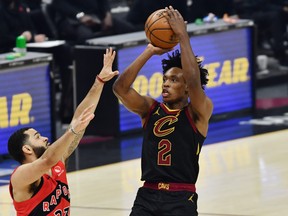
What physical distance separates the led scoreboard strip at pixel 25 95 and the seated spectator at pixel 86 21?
2.43 meters

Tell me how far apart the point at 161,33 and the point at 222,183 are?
407cm

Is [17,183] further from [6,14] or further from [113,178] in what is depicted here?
[6,14]

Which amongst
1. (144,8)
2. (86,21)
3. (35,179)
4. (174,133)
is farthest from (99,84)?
(144,8)

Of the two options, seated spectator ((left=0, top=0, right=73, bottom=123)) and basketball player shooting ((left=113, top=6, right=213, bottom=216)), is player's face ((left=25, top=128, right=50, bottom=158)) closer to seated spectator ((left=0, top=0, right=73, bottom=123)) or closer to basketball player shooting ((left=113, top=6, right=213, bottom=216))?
basketball player shooting ((left=113, top=6, right=213, bottom=216))

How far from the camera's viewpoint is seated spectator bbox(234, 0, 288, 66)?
60.7 feet

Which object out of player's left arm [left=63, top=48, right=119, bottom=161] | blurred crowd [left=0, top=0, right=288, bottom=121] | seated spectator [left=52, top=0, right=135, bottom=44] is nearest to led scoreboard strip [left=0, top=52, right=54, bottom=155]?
blurred crowd [left=0, top=0, right=288, bottom=121]

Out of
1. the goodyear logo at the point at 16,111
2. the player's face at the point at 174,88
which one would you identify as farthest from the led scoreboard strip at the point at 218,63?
the player's face at the point at 174,88

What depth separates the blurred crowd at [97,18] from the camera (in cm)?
1502

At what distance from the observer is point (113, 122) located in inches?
548

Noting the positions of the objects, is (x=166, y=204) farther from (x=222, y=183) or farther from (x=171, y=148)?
(x=222, y=183)

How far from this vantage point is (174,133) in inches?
303

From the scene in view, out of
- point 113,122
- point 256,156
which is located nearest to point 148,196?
point 256,156

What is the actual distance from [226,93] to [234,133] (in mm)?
1201

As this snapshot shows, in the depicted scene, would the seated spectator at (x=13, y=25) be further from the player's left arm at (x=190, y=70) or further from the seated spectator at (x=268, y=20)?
the player's left arm at (x=190, y=70)
